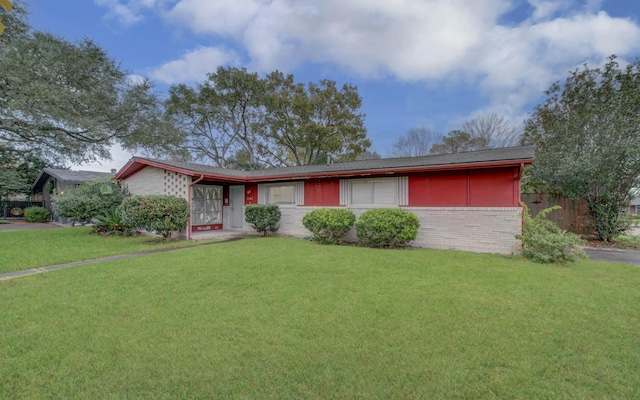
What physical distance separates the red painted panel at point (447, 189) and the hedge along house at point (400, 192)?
27mm

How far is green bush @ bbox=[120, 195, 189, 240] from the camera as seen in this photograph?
33.5 feet

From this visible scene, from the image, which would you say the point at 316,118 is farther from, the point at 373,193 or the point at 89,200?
the point at 89,200

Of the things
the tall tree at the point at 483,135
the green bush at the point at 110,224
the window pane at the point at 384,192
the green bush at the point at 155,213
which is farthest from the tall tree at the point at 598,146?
the green bush at the point at 110,224

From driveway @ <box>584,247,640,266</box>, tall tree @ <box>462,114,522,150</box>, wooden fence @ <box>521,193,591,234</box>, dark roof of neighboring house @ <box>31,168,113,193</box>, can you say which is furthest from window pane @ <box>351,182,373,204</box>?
tall tree @ <box>462,114,522,150</box>

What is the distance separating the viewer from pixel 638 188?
36.6 feet

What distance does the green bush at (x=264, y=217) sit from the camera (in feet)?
39.2

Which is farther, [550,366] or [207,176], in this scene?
[207,176]

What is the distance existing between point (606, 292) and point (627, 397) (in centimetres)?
335

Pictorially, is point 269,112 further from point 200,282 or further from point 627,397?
point 627,397

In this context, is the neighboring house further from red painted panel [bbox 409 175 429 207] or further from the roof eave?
red painted panel [bbox 409 175 429 207]

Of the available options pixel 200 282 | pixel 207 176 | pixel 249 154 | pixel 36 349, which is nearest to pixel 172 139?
pixel 249 154

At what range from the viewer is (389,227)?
9008mm

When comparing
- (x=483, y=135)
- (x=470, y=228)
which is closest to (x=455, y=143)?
(x=483, y=135)

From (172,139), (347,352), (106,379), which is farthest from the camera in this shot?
(172,139)
